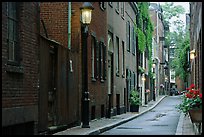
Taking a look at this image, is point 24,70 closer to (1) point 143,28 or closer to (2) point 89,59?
(2) point 89,59

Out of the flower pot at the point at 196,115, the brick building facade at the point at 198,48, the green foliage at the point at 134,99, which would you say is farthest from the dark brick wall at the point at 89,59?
the green foliage at the point at 134,99

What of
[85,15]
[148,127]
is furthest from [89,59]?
[85,15]

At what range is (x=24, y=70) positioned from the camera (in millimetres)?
11039

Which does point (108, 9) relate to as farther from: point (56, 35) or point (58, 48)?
point (58, 48)

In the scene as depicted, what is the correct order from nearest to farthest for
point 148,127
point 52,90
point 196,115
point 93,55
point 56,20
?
point 196,115, point 52,90, point 56,20, point 148,127, point 93,55

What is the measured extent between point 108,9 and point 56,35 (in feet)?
27.0

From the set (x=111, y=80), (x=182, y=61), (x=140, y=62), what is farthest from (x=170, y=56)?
(x=111, y=80)

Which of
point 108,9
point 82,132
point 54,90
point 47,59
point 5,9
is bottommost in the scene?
point 82,132

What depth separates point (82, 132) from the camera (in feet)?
46.2

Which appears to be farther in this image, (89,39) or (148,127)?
(89,39)

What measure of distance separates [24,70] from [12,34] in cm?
97

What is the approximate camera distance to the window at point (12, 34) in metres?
10.4

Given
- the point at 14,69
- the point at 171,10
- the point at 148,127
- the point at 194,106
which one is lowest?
the point at 148,127

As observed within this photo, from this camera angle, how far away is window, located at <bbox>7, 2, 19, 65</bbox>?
10.4 meters
